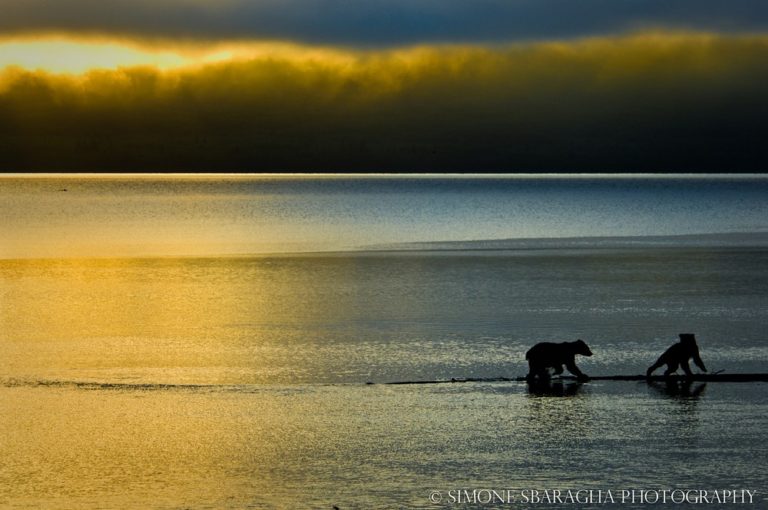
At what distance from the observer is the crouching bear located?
750 inches

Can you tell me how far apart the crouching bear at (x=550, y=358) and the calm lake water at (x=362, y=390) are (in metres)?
0.43

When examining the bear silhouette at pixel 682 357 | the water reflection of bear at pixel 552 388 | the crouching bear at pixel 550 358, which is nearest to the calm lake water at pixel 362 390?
the water reflection of bear at pixel 552 388

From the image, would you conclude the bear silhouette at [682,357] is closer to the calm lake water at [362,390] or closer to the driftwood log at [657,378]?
the driftwood log at [657,378]

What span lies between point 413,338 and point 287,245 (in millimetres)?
41056

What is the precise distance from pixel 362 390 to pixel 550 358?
10.1 ft

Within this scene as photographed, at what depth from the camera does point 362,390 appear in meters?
19.2

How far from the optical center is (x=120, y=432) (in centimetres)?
1581

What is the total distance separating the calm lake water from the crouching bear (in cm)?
43

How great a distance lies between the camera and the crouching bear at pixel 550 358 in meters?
19.0

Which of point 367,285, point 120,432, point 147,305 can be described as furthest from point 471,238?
point 120,432

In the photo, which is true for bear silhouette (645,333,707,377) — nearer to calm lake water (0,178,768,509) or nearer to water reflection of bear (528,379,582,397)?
calm lake water (0,178,768,509)

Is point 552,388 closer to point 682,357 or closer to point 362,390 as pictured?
point 682,357

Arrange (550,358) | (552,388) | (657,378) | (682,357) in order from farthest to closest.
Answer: (682,357) → (657,378) → (550,358) → (552,388)

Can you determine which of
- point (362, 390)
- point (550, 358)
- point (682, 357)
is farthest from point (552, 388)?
point (362, 390)
